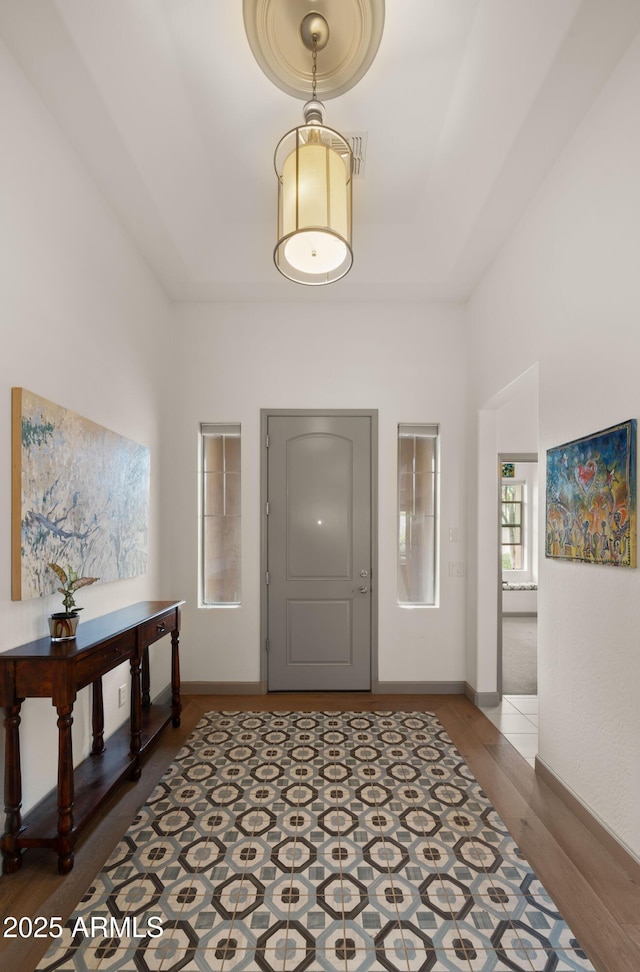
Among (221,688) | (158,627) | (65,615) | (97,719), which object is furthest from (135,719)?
(221,688)

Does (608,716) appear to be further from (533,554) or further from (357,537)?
(533,554)

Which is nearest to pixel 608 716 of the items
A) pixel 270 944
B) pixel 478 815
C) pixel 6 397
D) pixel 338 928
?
pixel 478 815

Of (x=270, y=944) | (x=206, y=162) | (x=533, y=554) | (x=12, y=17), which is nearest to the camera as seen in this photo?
(x=270, y=944)

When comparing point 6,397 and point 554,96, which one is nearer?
point 6,397

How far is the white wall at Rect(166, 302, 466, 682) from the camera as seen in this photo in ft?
14.9

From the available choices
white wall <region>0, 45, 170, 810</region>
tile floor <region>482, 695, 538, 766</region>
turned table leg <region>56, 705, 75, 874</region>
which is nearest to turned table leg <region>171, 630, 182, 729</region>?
white wall <region>0, 45, 170, 810</region>

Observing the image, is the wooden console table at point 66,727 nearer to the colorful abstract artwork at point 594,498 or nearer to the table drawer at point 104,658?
the table drawer at point 104,658

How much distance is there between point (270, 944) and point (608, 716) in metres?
1.63

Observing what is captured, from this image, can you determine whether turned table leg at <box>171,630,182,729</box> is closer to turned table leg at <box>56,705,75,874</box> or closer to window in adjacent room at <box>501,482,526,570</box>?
turned table leg at <box>56,705,75,874</box>

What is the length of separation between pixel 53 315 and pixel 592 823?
3506 mm

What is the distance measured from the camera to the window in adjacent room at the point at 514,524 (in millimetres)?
8797

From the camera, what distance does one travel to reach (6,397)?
2238 mm

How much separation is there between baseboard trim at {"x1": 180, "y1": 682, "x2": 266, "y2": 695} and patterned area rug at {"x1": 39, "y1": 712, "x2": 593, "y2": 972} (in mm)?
1183

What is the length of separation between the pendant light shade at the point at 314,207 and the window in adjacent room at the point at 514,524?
7.05 metres
